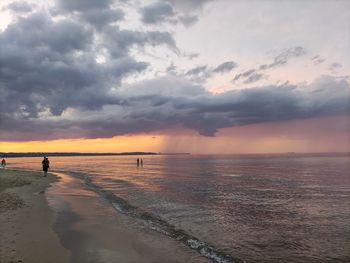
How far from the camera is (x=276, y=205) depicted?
28.3 metres

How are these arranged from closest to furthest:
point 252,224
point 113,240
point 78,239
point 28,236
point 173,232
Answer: point 28,236, point 78,239, point 113,240, point 173,232, point 252,224

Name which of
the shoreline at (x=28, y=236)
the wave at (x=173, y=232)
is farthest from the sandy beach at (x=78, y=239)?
the wave at (x=173, y=232)

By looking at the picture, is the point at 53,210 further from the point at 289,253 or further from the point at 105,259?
the point at 289,253

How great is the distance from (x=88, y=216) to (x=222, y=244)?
8843 mm

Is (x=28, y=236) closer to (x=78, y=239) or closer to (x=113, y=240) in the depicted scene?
(x=78, y=239)

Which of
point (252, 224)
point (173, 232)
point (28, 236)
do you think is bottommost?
point (252, 224)

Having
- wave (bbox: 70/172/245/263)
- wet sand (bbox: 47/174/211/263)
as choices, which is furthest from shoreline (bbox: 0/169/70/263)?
wave (bbox: 70/172/245/263)

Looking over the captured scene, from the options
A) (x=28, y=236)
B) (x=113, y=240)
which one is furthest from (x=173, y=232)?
(x=28, y=236)

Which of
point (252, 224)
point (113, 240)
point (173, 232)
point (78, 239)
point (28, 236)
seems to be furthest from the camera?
point (252, 224)

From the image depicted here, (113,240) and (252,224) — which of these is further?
(252,224)

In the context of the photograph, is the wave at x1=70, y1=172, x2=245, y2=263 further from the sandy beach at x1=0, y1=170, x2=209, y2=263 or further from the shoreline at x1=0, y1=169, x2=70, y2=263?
the shoreline at x1=0, y1=169, x2=70, y2=263

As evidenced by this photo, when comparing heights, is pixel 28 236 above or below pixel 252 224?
above

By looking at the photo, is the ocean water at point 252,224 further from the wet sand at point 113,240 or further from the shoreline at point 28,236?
the shoreline at point 28,236

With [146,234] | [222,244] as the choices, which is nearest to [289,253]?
[222,244]
